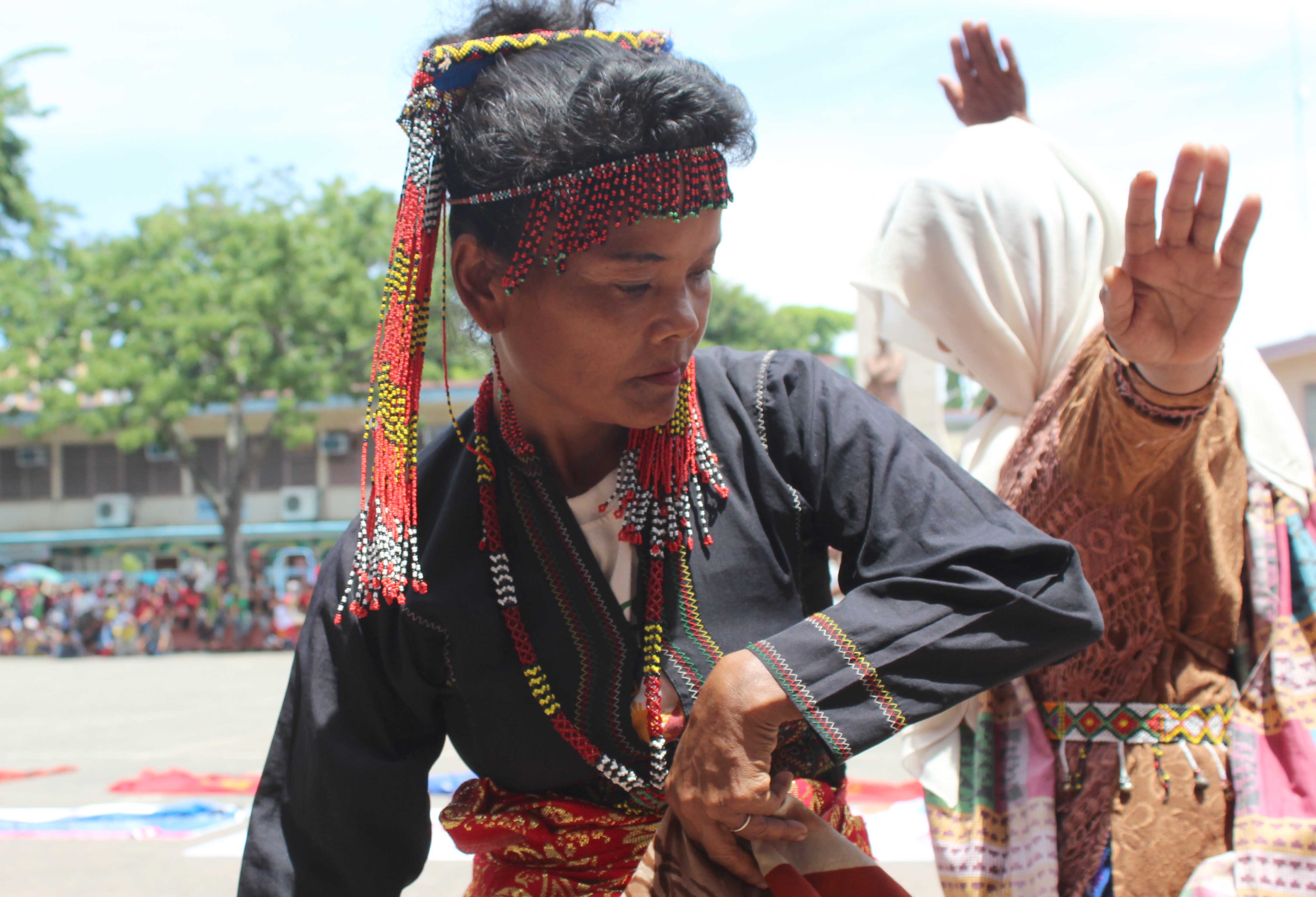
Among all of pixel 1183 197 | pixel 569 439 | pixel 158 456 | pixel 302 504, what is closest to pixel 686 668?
pixel 569 439

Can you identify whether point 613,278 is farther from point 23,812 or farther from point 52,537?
point 52,537

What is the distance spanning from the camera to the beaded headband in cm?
146

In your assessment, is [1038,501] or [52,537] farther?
[52,537]

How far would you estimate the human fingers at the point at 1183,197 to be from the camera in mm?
1357

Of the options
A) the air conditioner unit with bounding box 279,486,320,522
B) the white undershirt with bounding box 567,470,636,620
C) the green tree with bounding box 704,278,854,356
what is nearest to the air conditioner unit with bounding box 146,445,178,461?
the air conditioner unit with bounding box 279,486,320,522

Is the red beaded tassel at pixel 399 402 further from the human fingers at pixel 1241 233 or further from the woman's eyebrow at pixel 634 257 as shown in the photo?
the human fingers at pixel 1241 233

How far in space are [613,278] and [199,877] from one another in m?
4.49

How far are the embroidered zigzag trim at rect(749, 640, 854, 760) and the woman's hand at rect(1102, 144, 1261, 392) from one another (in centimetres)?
64

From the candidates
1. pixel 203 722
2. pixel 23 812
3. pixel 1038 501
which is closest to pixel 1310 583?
pixel 1038 501

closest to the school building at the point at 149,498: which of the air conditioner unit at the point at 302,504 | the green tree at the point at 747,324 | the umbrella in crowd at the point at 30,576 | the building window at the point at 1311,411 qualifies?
the air conditioner unit at the point at 302,504

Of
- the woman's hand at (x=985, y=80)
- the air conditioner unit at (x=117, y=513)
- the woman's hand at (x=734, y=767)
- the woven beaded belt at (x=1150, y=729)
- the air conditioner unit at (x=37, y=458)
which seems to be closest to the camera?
the woman's hand at (x=734, y=767)

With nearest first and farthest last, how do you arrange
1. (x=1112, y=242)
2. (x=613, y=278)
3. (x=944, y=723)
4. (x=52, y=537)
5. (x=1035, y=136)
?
(x=613, y=278), (x=944, y=723), (x=1112, y=242), (x=1035, y=136), (x=52, y=537)

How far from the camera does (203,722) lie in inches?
396

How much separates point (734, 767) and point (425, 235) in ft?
2.83
